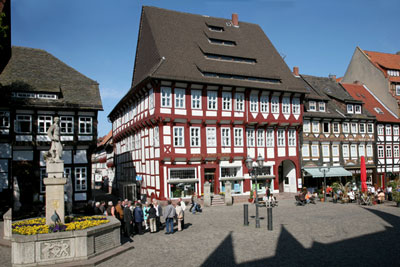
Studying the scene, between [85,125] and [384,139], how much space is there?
33.4 m

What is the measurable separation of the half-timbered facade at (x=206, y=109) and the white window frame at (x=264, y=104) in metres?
0.09

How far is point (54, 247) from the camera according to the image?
11.8 m

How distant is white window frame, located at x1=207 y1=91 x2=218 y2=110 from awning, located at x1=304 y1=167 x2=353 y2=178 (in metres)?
12.1

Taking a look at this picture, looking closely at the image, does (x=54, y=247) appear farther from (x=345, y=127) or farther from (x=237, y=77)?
(x=345, y=127)

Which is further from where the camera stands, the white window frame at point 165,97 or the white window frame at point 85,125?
the white window frame at point 165,97

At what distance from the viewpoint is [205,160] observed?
100 ft

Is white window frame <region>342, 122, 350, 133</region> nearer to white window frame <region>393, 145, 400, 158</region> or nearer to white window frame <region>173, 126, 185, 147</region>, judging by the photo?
white window frame <region>393, 145, 400, 158</region>

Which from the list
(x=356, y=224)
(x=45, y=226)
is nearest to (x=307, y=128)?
(x=356, y=224)

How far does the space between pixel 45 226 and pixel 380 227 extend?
1451 cm

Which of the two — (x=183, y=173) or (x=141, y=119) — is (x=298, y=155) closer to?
(x=183, y=173)

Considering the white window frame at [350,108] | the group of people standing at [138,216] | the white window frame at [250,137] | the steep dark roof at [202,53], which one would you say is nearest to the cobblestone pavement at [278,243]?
the group of people standing at [138,216]

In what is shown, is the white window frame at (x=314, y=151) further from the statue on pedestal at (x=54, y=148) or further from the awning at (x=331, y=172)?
the statue on pedestal at (x=54, y=148)

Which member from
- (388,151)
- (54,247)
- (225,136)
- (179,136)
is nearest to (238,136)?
(225,136)

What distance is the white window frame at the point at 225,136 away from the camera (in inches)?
1248
